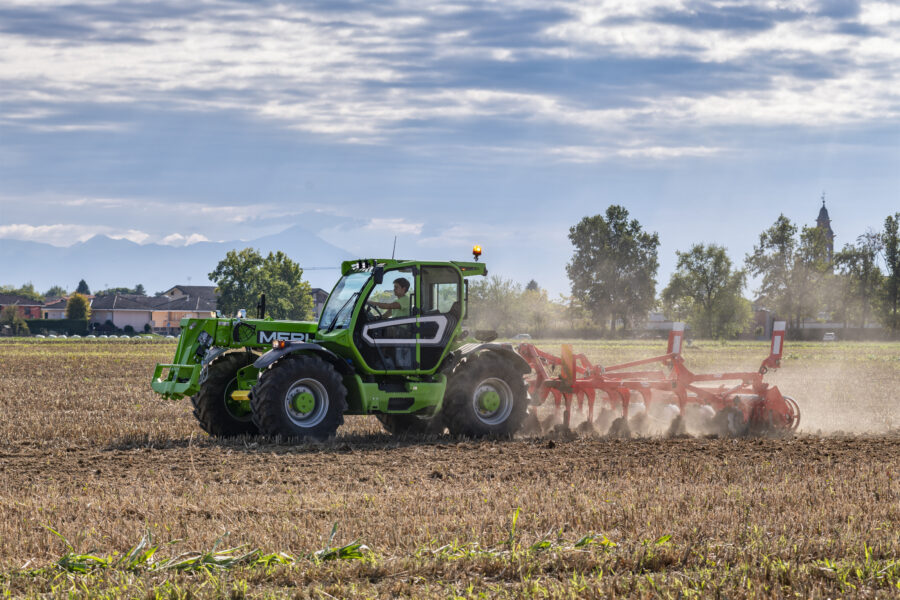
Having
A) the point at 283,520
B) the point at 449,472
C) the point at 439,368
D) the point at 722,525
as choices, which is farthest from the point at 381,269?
the point at 722,525

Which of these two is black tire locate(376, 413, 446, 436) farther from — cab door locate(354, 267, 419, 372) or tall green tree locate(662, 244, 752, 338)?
tall green tree locate(662, 244, 752, 338)

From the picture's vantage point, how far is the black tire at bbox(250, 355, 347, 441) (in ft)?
40.0

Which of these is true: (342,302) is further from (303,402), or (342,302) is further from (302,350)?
(303,402)

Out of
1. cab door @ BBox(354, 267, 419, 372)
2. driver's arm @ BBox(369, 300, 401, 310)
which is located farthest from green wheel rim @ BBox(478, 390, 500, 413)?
driver's arm @ BBox(369, 300, 401, 310)

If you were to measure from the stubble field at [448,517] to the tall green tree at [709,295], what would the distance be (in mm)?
76104

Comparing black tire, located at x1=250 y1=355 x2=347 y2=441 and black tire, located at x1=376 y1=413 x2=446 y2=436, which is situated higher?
black tire, located at x1=250 y1=355 x2=347 y2=441

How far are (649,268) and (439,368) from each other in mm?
86801

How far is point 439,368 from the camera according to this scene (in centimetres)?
1373

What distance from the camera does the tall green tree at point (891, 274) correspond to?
91312mm

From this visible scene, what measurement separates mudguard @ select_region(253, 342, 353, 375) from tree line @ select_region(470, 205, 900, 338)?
74292mm

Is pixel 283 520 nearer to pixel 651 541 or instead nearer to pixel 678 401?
pixel 651 541

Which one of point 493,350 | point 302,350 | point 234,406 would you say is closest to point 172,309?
point 234,406

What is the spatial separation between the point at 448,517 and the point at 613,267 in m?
91.5

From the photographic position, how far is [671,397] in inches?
587
